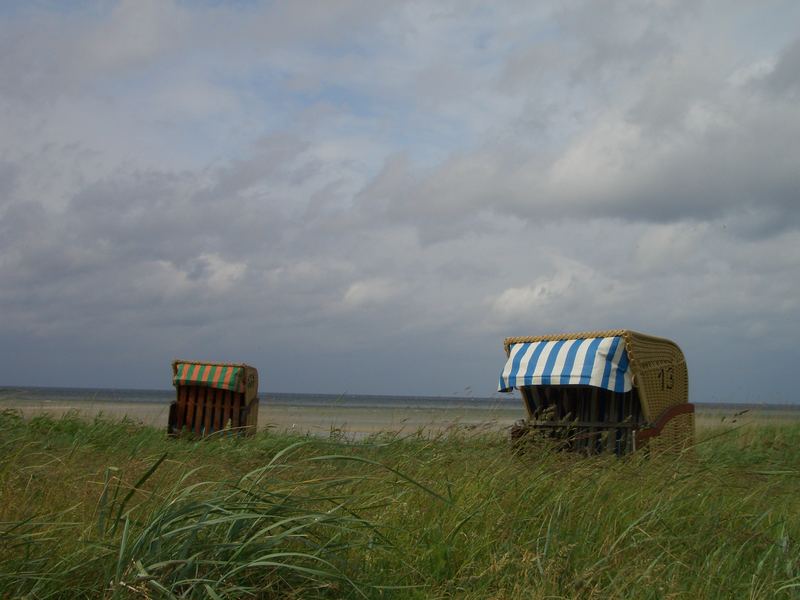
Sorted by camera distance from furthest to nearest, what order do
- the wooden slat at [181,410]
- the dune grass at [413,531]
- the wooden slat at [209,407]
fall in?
the wooden slat at [181,410] < the wooden slat at [209,407] < the dune grass at [413,531]

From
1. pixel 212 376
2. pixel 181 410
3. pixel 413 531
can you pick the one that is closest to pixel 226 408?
pixel 212 376

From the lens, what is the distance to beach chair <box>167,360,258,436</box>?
36.0 feet

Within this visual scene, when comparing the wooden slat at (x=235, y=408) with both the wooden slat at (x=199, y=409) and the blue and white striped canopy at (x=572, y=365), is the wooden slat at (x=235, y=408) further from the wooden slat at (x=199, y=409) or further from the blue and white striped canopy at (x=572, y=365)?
the blue and white striped canopy at (x=572, y=365)

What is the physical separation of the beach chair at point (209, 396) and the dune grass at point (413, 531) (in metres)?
5.41

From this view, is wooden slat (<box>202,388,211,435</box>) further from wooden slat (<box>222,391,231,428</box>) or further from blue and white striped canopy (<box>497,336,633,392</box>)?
blue and white striped canopy (<box>497,336,633,392</box>)

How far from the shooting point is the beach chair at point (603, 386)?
7.92 m

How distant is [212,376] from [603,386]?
5.47 metres

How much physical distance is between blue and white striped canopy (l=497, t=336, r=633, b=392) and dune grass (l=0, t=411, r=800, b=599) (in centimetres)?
242

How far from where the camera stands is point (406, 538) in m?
3.60

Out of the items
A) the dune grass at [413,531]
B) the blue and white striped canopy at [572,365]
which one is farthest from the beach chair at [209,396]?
the dune grass at [413,531]

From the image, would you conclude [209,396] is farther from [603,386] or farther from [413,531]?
[413,531]

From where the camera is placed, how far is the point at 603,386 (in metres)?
7.79

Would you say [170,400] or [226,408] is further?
[170,400]

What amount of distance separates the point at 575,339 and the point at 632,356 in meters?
0.63
